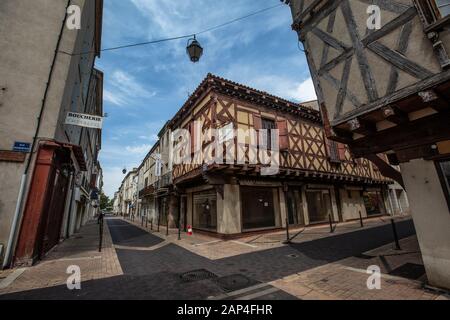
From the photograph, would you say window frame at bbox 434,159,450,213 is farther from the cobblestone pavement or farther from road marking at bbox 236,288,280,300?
road marking at bbox 236,288,280,300

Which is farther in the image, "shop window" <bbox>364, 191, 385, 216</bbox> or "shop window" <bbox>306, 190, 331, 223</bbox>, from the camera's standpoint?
"shop window" <bbox>364, 191, 385, 216</bbox>

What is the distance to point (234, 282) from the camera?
13.1 feet

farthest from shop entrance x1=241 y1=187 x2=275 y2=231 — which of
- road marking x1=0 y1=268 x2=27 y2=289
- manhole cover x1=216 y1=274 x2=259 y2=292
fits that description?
road marking x1=0 y1=268 x2=27 y2=289

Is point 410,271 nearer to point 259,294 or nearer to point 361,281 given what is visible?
point 361,281

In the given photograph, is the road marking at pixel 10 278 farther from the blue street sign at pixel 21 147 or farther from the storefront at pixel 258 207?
the storefront at pixel 258 207

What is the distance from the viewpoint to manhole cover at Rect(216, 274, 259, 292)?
3.71 meters

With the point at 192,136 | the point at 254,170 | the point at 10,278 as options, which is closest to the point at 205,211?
the point at 254,170

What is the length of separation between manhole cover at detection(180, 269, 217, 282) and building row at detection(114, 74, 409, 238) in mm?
4296

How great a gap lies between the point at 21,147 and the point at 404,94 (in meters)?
8.62

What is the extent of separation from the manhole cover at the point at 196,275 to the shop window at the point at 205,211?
5.47 metres

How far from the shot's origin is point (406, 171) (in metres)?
3.80
